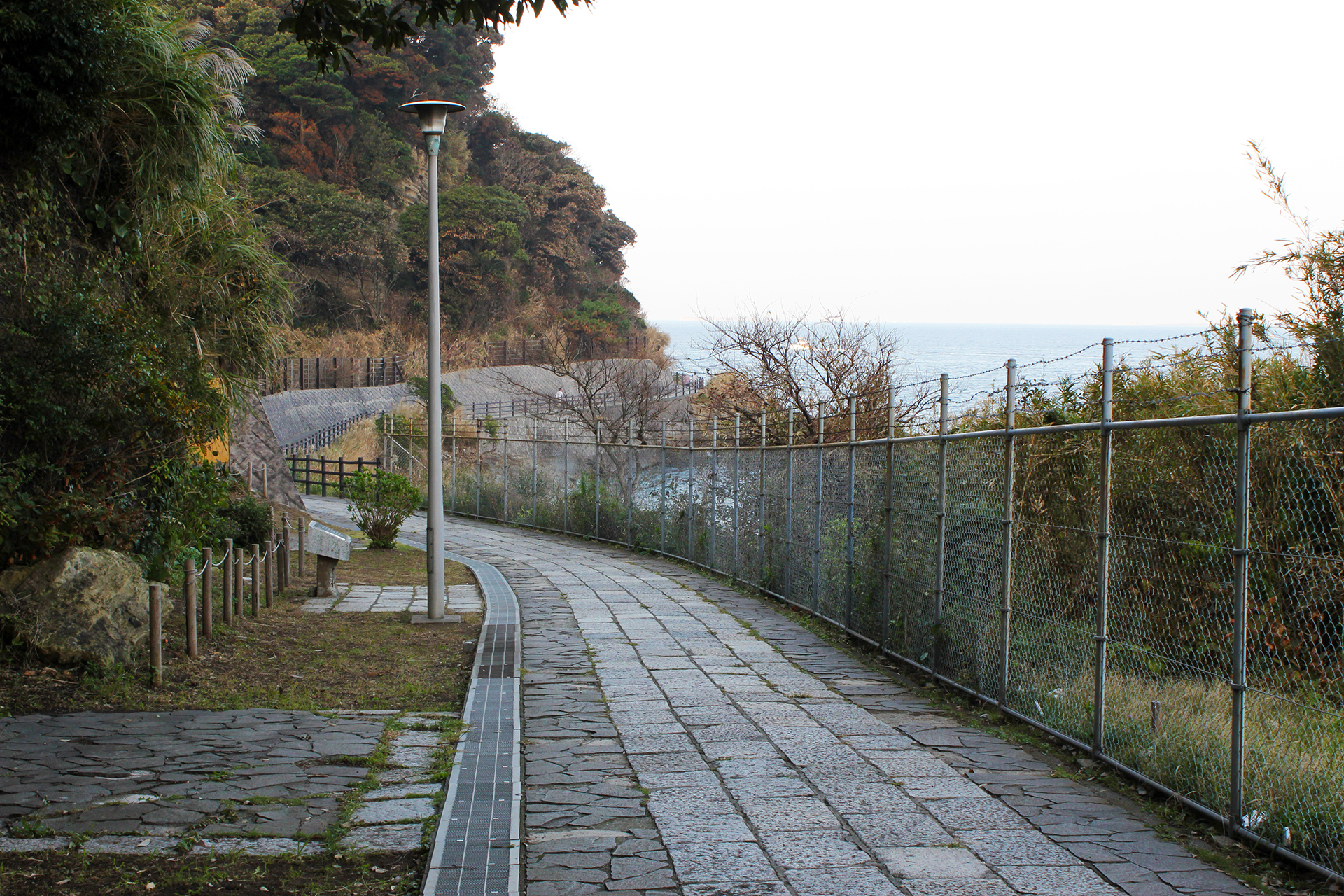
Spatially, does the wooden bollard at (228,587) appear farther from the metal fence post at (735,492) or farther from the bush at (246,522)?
the metal fence post at (735,492)

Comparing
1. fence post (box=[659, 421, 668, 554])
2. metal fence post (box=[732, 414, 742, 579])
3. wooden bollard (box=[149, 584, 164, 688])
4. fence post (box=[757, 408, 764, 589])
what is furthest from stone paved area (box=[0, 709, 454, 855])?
fence post (box=[659, 421, 668, 554])

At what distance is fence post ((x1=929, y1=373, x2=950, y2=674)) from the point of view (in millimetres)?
7469

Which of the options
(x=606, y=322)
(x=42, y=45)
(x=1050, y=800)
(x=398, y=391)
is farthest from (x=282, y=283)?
(x=606, y=322)

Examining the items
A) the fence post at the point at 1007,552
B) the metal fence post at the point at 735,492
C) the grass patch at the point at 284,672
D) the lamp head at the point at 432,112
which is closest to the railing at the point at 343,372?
the metal fence post at the point at 735,492

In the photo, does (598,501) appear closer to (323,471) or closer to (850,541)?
(850,541)

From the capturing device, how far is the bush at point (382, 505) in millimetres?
16969

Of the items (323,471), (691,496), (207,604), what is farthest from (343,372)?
(207,604)

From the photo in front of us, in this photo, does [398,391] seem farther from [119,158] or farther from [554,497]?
[119,158]

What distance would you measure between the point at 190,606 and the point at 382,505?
9218 mm

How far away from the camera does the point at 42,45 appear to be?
286 inches

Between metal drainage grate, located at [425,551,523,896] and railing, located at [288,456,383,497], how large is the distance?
2166 cm

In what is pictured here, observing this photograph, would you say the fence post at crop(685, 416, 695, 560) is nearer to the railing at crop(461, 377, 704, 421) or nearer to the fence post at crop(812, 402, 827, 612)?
the fence post at crop(812, 402, 827, 612)

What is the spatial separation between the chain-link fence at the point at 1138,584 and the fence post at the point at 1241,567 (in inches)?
0.4

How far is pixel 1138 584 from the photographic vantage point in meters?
5.42
